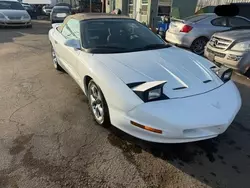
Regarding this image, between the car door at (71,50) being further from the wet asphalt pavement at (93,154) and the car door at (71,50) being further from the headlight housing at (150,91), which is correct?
the headlight housing at (150,91)

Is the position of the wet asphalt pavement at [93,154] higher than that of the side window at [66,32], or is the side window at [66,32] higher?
the side window at [66,32]

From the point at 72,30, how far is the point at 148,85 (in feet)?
7.80

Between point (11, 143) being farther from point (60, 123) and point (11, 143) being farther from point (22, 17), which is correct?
point (22, 17)

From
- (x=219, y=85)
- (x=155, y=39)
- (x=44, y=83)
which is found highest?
(x=155, y=39)

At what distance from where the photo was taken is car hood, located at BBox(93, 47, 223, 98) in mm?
2555

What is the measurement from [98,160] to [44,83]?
2.79 meters

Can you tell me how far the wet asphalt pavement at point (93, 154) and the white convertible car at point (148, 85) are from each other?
30cm

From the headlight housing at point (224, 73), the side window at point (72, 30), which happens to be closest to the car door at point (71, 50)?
the side window at point (72, 30)

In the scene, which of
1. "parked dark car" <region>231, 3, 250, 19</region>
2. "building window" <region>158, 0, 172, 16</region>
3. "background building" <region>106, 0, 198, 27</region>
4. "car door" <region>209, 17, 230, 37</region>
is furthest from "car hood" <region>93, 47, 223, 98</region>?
"building window" <region>158, 0, 172, 16</region>

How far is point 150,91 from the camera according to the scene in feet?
7.63

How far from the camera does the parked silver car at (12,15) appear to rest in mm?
12298

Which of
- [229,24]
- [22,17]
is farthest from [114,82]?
[22,17]

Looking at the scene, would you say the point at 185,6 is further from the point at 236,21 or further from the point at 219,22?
the point at 236,21

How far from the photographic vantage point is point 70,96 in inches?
159
